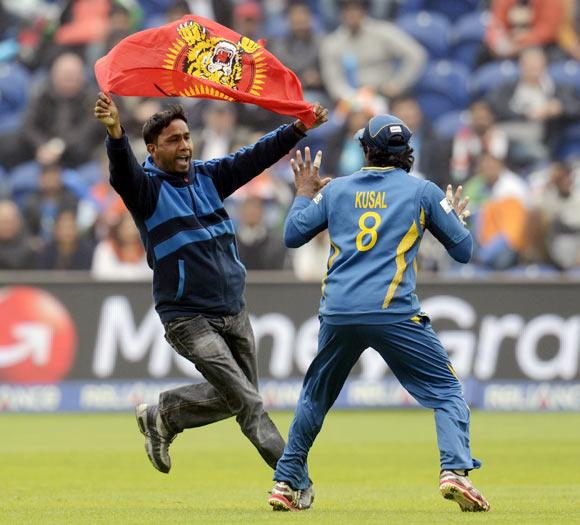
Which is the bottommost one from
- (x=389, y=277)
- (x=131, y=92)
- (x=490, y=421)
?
(x=490, y=421)

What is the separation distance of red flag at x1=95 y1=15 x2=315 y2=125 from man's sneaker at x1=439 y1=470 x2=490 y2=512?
2.40 metres

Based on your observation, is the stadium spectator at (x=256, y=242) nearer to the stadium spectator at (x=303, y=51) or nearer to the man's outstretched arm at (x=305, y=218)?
the stadium spectator at (x=303, y=51)

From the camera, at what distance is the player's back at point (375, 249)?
747 cm

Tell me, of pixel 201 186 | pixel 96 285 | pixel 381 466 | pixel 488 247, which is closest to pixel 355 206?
pixel 201 186

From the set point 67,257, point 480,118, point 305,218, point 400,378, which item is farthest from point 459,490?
point 480,118

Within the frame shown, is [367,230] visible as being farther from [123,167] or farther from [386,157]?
[123,167]

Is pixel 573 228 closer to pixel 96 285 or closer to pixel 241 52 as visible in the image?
pixel 96 285

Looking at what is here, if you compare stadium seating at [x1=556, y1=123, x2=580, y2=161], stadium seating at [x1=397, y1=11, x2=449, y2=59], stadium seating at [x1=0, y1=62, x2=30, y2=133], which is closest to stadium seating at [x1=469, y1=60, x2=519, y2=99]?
stadium seating at [x1=397, y1=11, x2=449, y2=59]

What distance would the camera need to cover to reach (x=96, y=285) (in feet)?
55.7

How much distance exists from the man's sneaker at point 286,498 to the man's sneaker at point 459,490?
89cm

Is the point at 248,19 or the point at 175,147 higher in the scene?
the point at 248,19

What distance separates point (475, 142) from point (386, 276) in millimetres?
12490

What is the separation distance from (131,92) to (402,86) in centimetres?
1237

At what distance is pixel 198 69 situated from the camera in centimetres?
866
